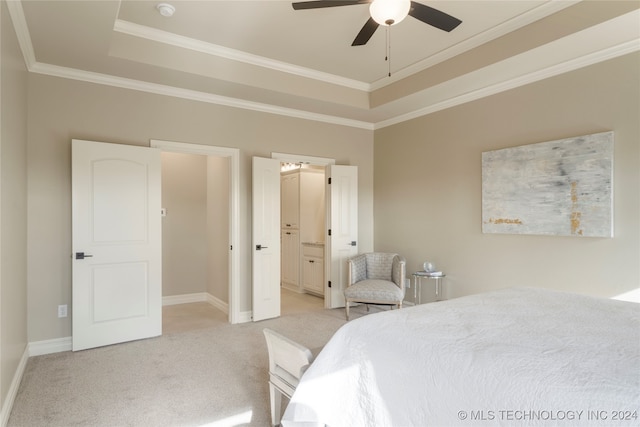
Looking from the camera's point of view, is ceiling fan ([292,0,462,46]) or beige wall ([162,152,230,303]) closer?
ceiling fan ([292,0,462,46])

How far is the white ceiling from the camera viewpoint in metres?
2.80

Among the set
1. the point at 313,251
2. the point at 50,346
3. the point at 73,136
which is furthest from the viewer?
the point at 313,251

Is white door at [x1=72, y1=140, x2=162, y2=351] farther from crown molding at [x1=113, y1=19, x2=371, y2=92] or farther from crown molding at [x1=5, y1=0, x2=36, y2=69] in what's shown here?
crown molding at [x1=113, y1=19, x2=371, y2=92]

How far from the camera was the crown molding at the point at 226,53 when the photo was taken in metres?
3.28

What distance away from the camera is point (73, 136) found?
11.6 feet

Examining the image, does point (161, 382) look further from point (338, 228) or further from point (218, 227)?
point (338, 228)

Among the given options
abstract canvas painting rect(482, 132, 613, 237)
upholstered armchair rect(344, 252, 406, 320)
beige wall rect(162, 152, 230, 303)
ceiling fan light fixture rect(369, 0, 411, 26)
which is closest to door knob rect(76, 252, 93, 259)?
beige wall rect(162, 152, 230, 303)

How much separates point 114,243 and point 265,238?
1643 mm

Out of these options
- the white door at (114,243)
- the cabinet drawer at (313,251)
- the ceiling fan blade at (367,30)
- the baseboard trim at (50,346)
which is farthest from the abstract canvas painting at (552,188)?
the baseboard trim at (50,346)

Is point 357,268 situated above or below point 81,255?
below

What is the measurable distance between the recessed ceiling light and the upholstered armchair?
321cm

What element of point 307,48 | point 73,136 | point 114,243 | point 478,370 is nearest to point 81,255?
point 114,243

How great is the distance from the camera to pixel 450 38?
347cm

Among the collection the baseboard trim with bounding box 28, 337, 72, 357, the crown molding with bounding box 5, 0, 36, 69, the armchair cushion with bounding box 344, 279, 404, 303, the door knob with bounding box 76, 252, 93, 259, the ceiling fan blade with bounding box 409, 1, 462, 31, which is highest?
the crown molding with bounding box 5, 0, 36, 69
